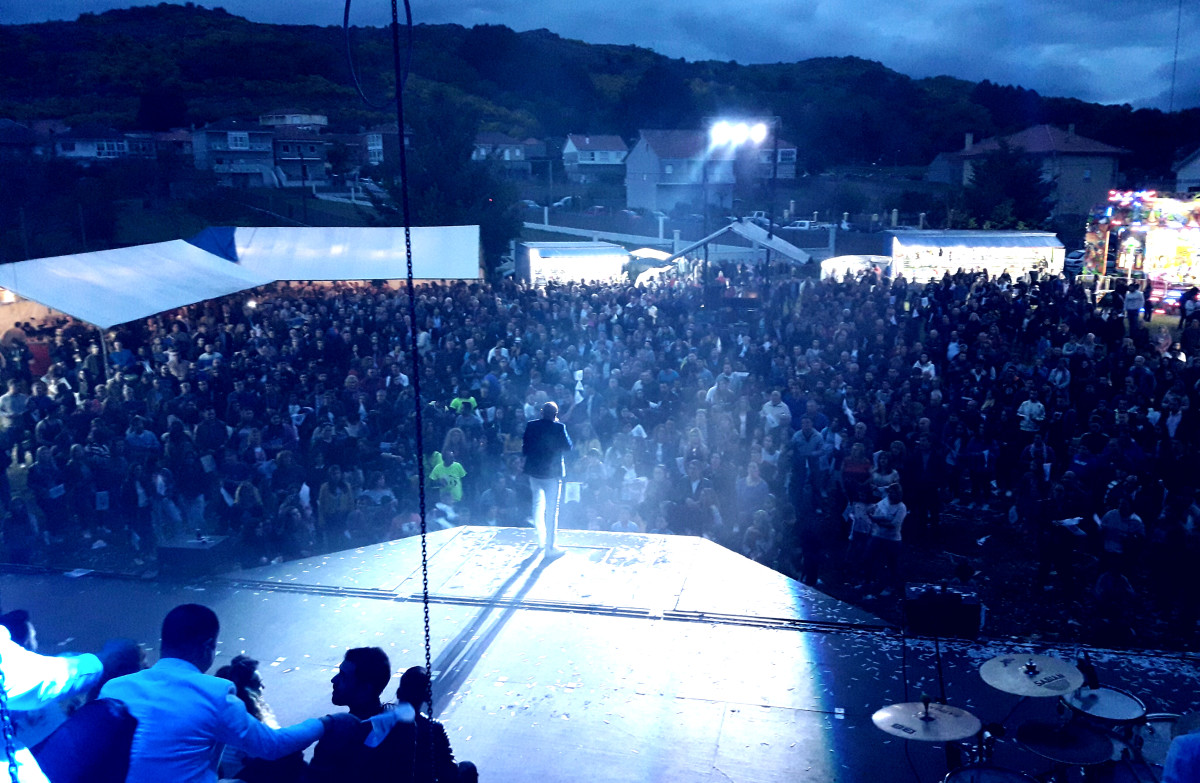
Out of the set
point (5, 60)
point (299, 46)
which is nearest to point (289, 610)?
point (5, 60)

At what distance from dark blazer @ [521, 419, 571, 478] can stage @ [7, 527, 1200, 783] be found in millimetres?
743

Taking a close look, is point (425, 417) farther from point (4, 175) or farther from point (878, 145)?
point (878, 145)

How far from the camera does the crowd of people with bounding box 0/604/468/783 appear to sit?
7.36 feet

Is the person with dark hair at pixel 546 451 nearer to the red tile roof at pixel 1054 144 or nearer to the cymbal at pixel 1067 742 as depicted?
the cymbal at pixel 1067 742

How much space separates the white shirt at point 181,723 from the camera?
7.60ft

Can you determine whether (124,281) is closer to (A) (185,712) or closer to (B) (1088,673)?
(A) (185,712)

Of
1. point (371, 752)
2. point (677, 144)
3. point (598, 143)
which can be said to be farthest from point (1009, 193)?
point (371, 752)

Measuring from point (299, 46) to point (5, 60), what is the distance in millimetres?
23625

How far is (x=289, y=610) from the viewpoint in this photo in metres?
5.78

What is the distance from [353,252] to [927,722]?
60.3ft

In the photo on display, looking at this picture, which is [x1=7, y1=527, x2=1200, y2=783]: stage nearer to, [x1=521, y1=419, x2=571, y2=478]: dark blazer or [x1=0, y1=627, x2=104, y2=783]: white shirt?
[x1=521, y1=419, x2=571, y2=478]: dark blazer

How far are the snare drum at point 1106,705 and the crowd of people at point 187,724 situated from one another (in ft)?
8.75

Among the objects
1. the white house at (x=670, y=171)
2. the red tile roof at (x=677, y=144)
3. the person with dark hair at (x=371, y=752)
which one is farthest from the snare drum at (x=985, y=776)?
the red tile roof at (x=677, y=144)

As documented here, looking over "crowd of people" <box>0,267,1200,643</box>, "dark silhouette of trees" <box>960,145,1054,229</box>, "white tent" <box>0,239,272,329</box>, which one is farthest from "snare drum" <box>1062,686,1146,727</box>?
"dark silhouette of trees" <box>960,145,1054,229</box>
